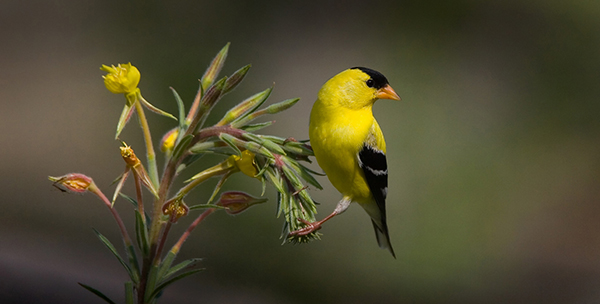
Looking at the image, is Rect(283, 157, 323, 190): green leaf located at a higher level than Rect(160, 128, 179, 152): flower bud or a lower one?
lower

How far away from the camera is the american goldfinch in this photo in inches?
53.1

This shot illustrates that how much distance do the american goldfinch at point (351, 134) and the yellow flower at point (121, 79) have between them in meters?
0.55

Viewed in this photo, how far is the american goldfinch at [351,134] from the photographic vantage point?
135 centimetres

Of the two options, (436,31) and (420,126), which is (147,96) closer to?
(420,126)

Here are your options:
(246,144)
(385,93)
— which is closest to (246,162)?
(246,144)

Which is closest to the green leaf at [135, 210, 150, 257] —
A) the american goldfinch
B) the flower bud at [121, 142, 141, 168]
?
the flower bud at [121, 142, 141, 168]

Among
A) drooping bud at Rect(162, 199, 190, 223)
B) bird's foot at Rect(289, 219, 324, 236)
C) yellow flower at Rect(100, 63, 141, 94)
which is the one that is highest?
yellow flower at Rect(100, 63, 141, 94)

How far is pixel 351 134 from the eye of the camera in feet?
4.56

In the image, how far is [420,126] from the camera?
386 centimetres

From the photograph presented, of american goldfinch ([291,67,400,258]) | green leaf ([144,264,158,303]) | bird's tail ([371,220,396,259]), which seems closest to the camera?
→ green leaf ([144,264,158,303])

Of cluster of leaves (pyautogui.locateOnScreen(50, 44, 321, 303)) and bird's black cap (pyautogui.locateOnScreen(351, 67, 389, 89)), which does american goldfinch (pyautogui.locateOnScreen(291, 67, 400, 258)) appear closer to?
bird's black cap (pyautogui.locateOnScreen(351, 67, 389, 89))

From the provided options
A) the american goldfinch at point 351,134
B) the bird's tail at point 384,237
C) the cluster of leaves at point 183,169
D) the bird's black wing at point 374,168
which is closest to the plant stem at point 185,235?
the cluster of leaves at point 183,169

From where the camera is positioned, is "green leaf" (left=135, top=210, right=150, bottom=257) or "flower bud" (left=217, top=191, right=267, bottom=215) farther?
"flower bud" (left=217, top=191, right=267, bottom=215)

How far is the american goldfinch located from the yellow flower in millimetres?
550
